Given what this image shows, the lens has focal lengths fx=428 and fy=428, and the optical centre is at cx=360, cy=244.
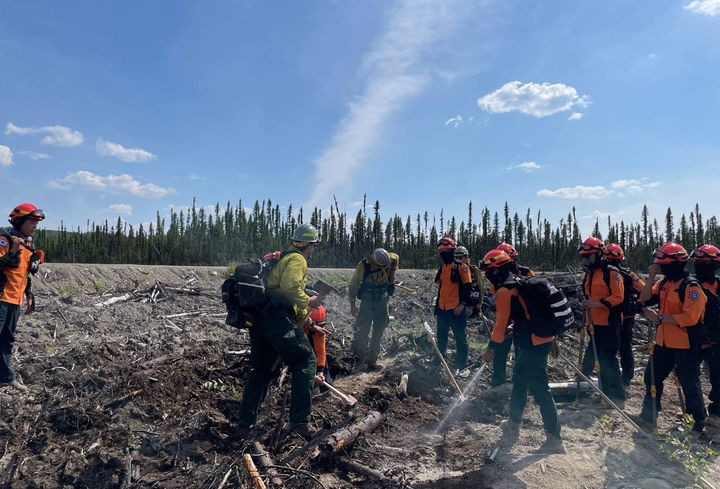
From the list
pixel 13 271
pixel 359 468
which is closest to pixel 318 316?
pixel 359 468

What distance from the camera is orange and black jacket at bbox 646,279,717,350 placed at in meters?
4.99

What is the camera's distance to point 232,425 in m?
5.03

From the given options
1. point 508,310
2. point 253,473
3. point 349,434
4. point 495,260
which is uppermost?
point 495,260

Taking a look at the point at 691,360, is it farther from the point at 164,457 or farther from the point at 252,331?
the point at 164,457

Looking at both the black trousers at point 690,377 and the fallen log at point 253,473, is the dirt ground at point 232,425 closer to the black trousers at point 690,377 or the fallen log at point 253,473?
the fallen log at point 253,473

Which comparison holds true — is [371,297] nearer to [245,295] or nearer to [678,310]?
[245,295]

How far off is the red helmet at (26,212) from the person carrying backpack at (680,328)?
8232mm

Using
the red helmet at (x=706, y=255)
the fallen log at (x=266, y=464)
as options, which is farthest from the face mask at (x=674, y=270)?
the fallen log at (x=266, y=464)

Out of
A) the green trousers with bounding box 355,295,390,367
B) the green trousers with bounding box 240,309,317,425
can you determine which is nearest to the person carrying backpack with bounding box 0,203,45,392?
the green trousers with bounding box 240,309,317,425

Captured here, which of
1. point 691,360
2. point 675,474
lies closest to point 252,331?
point 675,474

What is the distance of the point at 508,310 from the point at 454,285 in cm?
245

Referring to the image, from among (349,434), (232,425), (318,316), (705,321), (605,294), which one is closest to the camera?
(349,434)

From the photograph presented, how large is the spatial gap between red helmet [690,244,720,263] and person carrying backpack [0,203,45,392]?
8550 mm

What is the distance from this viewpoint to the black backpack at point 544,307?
14.9 feet
